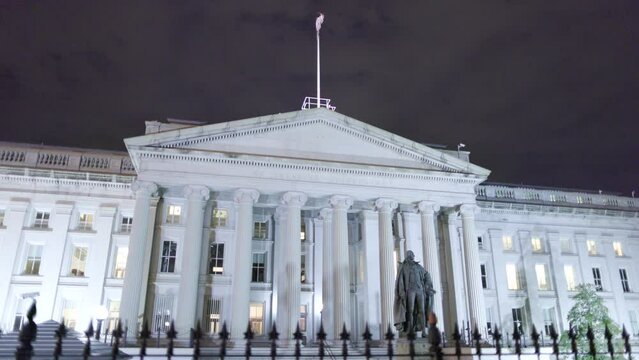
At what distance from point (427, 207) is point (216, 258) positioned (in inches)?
586

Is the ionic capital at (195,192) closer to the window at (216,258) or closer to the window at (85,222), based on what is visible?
the window at (216,258)

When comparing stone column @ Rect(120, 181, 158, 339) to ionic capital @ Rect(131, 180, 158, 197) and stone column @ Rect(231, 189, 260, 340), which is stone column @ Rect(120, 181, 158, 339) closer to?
ionic capital @ Rect(131, 180, 158, 197)

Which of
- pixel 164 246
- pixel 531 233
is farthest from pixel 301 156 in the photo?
pixel 531 233

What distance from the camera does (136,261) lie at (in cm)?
2859

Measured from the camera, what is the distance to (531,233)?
44.0m

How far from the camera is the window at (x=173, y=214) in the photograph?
35656mm

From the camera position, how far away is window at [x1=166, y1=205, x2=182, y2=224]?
117 feet

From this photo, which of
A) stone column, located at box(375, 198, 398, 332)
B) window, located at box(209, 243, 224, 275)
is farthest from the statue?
window, located at box(209, 243, 224, 275)

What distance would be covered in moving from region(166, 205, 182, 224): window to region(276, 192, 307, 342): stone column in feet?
28.0

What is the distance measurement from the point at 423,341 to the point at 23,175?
3036cm

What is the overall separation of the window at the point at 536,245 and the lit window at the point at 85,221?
118 ft

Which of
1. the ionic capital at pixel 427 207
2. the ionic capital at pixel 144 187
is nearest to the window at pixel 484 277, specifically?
the ionic capital at pixel 427 207

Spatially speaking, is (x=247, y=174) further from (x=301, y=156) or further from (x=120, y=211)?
(x=120, y=211)

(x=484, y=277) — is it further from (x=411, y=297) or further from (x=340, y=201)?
(x=411, y=297)
